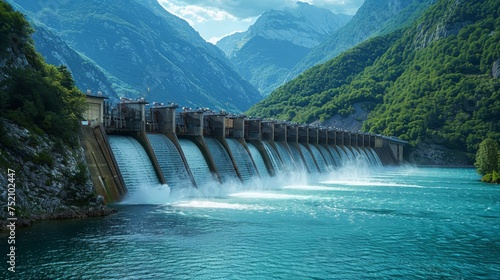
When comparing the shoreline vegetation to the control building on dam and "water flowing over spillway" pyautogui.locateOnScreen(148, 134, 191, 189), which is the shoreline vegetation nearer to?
the control building on dam

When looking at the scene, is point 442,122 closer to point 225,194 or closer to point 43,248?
point 225,194

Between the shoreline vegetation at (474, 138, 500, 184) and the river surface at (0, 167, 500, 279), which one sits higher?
the shoreline vegetation at (474, 138, 500, 184)

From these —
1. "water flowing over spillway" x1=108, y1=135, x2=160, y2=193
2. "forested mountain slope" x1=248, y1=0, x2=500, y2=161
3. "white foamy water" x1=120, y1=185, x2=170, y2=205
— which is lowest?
"white foamy water" x1=120, y1=185, x2=170, y2=205

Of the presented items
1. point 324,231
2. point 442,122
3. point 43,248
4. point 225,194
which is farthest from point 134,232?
point 442,122

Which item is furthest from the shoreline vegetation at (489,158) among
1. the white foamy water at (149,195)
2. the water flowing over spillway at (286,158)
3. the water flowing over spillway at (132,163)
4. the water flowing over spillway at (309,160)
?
the water flowing over spillway at (132,163)

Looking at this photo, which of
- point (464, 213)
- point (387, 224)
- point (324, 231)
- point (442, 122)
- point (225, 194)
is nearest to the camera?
point (324, 231)

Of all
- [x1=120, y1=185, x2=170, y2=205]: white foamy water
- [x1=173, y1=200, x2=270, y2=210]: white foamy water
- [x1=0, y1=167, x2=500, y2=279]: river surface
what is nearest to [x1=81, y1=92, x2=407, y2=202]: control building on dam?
[x1=120, y1=185, x2=170, y2=205]: white foamy water

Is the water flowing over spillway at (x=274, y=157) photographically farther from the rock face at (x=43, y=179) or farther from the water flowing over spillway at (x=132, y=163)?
the rock face at (x=43, y=179)

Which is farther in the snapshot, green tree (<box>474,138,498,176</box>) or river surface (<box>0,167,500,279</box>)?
green tree (<box>474,138,498,176</box>)
